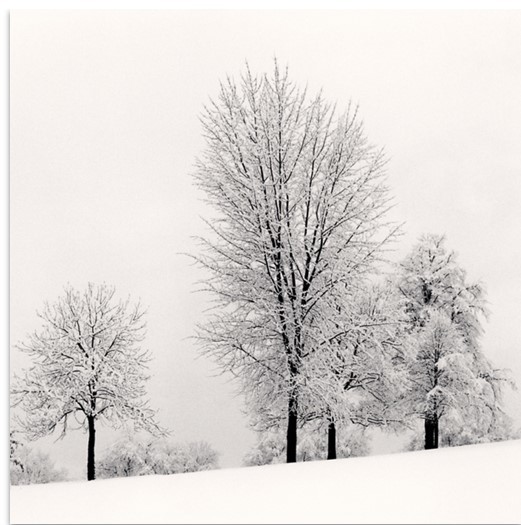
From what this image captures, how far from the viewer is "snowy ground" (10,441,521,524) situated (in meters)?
4.55

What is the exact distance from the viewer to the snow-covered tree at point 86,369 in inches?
198

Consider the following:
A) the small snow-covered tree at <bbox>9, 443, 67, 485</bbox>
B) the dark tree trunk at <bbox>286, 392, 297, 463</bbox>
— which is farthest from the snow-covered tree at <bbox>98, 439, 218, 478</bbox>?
the dark tree trunk at <bbox>286, 392, 297, 463</bbox>

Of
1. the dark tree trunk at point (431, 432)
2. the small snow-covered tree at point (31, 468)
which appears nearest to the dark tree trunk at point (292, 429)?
the dark tree trunk at point (431, 432)

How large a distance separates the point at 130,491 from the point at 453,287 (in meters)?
2.99

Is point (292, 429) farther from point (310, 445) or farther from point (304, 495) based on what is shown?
point (304, 495)

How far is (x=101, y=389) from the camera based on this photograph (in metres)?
5.17

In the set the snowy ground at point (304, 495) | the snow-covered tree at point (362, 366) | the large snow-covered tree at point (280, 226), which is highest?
the large snow-covered tree at point (280, 226)

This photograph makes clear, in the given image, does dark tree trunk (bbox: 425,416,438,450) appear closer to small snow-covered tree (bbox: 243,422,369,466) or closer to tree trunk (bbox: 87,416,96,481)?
small snow-covered tree (bbox: 243,422,369,466)

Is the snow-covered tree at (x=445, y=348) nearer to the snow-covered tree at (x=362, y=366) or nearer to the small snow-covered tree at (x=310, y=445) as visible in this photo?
the snow-covered tree at (x=362, y=366)

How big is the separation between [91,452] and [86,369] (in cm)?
57

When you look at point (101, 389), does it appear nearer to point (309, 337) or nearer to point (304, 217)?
point (309, 337)

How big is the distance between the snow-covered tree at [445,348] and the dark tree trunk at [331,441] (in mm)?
675

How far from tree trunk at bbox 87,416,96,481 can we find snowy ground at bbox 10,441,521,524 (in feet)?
0.22

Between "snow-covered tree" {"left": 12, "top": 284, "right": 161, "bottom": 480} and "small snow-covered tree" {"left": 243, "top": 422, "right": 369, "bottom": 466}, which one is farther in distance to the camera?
"small snow-covered tree" {"left": 243, "top": 422, "right": 369, "bottom": 466}
